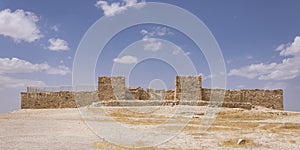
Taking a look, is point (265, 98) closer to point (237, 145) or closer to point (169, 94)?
point (169, 94)

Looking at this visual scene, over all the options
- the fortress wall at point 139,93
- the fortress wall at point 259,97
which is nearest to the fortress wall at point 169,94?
the fortress wall at point 139,93

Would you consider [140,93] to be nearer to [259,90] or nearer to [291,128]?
[259,90]

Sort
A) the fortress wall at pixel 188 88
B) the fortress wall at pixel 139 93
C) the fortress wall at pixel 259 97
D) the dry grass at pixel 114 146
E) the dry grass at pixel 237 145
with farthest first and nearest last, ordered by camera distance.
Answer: the fortress wall at pixel 139 93 < the fortress wall at pixel 259 97 < the fortress wall at pixel 188 88 < the dry grass at pixel 237 145 < the dry grass at pixel 114 146

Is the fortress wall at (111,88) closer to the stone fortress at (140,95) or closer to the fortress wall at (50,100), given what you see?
the stone fortress at (140,95)

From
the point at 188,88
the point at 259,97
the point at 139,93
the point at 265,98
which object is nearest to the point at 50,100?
the point at 139,93

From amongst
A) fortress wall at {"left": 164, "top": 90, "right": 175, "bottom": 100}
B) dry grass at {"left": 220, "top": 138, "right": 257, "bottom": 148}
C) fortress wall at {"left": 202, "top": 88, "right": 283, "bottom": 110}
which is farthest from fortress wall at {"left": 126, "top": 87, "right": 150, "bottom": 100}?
dry grass at {"left": 220, "top": 138, "right": 257, "bottom": 148}

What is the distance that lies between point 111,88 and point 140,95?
4191mm

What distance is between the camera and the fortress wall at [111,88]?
2967 cm

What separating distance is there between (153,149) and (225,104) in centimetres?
1854

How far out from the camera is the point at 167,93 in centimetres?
3053

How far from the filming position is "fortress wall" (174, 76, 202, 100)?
2806 cm

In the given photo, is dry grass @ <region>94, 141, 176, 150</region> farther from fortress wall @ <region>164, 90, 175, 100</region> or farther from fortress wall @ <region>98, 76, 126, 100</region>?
fortress wall @ <region>164, 90, 175, 100</region>

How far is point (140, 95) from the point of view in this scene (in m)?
32.7

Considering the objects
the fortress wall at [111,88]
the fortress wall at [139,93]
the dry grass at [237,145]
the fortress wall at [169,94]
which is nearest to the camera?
the dry grass at [237,145]
